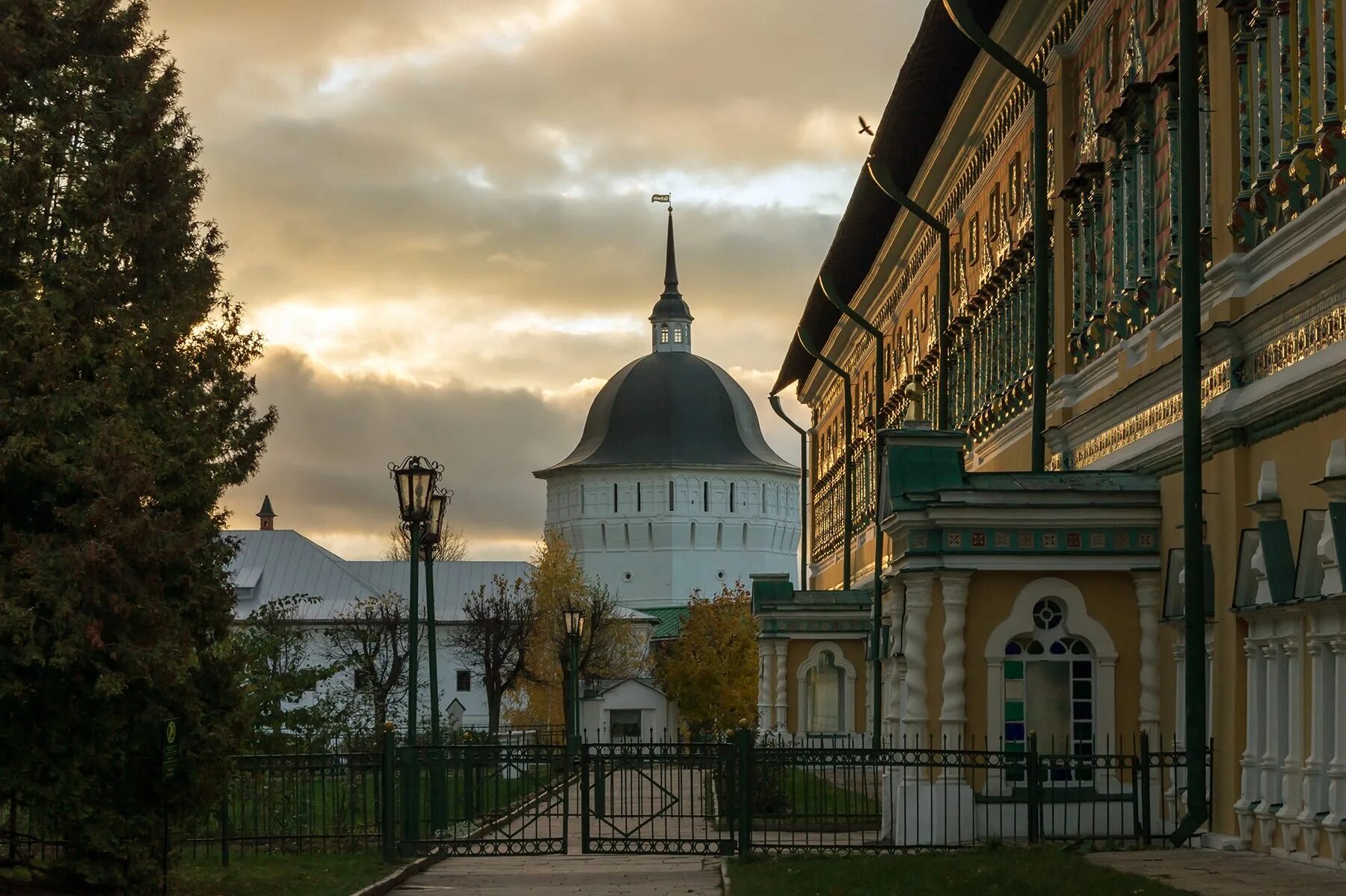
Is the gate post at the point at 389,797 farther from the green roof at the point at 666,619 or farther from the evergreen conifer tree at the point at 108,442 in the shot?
the green roof at the point at 666,619

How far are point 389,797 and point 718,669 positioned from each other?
197ft

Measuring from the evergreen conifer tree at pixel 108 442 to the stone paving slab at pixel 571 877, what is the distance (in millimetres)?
3243

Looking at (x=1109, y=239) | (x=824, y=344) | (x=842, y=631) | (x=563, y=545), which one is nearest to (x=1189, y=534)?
(x=1109, y=239)

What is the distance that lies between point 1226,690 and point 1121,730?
9.45 ft

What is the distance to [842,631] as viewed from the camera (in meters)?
44.5

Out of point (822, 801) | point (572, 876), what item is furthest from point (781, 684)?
point (572, 876)

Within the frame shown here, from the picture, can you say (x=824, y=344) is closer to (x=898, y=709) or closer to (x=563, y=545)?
(x=898, y=709)

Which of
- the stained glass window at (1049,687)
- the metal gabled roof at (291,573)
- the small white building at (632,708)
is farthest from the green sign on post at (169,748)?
the metal gabled roof at (291,573)

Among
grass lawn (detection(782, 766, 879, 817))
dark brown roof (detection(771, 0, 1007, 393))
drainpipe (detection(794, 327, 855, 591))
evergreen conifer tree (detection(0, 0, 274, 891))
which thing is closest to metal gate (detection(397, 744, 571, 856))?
grass lawn (detection(782, 766, 879, 817))

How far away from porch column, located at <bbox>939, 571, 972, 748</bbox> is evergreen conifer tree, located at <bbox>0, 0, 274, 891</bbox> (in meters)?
6.75

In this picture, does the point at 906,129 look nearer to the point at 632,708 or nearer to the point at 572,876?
the point at 572,876

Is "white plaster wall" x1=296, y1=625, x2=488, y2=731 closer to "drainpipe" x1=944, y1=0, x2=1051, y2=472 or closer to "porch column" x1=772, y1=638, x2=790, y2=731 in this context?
"porch column" x1=772, y1=638, x2=790, y2=731

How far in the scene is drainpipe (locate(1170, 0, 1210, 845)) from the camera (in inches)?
672

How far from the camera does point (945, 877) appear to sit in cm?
1611
